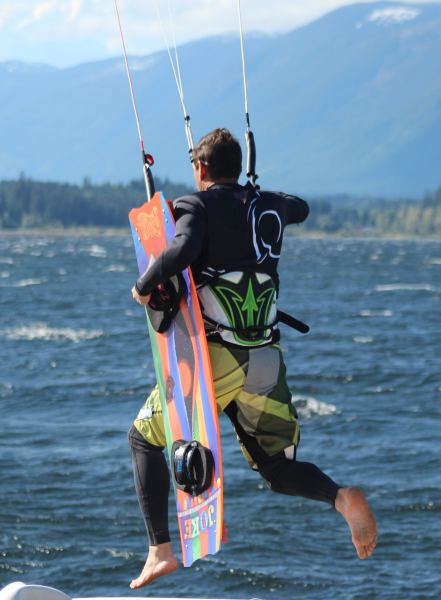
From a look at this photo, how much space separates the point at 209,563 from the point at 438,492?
7208 millimetres

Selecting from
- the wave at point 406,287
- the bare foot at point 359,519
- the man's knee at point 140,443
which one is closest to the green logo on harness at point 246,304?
the man's knee at point 140,443

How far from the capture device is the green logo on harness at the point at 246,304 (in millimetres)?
7172

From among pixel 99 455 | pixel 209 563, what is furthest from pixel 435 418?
pixel 209 563

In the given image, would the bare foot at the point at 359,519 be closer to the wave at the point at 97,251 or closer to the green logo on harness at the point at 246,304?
the green logo on harness at the point at 246,304

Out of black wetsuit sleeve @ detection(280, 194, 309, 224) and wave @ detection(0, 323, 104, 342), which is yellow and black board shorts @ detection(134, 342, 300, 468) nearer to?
black wetsuit sleeve @ detection(280, 194, 309, 224)

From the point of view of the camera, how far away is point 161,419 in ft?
24.1

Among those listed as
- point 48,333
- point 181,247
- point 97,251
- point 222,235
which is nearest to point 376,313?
point 48,333

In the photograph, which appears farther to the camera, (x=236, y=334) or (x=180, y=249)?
(x=236, y=334)

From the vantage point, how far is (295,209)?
751cm

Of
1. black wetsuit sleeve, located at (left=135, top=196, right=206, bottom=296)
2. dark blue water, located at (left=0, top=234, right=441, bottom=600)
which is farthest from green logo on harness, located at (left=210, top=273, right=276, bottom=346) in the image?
dark blue water, located at (left=0, top=234, right=441, bottom=600)

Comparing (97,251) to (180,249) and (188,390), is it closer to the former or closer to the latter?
(188,390)

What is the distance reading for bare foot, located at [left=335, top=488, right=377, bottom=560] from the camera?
22.7 ft

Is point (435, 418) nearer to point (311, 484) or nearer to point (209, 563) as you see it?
point (209, 563)

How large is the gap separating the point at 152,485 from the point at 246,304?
120 cm
